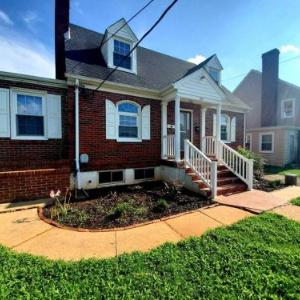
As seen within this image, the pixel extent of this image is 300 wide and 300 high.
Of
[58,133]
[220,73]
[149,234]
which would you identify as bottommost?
[149,234]

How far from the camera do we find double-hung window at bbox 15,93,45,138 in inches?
260

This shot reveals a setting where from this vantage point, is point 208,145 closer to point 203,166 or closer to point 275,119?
point 203,166

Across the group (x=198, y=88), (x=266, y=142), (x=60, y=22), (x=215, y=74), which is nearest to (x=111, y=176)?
(x=198, y=88)

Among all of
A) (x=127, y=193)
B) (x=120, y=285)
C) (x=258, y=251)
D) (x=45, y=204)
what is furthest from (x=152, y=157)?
(x=120, y=285)

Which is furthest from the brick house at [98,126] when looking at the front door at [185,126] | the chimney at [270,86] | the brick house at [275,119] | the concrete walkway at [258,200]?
the chimney at [270,86]

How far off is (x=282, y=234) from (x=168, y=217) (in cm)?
228

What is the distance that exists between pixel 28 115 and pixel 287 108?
20030 millimetres

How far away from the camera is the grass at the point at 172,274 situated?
2242mm

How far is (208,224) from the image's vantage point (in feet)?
14.1

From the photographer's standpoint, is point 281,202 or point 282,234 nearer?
point 282,234

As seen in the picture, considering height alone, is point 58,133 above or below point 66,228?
above

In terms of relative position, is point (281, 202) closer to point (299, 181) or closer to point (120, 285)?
point (299, 181)

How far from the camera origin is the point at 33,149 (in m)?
6.81

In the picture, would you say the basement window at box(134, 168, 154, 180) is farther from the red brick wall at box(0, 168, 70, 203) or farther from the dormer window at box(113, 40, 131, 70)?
the dormer window at box(113, 40, 131, 70)
